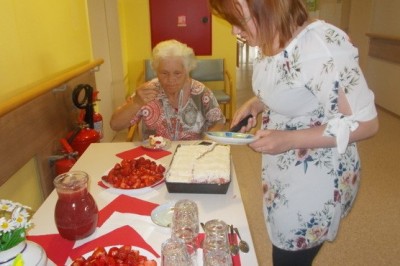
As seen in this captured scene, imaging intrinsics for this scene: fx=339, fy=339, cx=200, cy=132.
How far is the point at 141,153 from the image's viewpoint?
1.67 meters

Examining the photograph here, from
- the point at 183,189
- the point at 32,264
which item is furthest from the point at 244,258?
the point at 32,264

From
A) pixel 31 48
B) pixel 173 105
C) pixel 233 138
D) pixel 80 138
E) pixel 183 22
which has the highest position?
pixel 183 22

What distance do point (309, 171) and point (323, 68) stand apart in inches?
12.6

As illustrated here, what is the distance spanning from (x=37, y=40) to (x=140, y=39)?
2.69 m

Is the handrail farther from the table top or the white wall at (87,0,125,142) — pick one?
the white wall at (87,0,125,142)

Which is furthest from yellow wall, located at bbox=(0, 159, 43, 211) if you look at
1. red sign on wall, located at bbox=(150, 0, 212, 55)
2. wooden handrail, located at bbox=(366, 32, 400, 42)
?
wooden handrail, located at bbox=(366, 32, 400, 42)

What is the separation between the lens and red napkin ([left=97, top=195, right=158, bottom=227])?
3.76 feet

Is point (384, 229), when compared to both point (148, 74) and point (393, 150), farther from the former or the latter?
point (148, 74)

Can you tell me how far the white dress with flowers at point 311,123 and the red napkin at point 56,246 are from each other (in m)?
0.65

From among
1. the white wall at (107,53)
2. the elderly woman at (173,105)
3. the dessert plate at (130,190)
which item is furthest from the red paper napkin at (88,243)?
the white wall at (107,53)

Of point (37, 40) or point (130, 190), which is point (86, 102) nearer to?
point (37, 40)

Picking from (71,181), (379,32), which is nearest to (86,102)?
(71,181)

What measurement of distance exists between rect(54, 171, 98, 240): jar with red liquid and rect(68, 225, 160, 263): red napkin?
1.7 inches

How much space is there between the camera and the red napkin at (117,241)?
958mm
